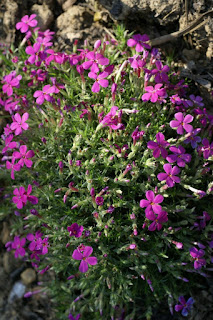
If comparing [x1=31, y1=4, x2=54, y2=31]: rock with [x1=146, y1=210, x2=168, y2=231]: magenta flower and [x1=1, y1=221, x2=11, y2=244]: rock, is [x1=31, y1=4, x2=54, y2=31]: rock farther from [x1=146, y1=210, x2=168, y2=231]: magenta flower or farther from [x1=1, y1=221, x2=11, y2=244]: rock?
[x1=146, y1=210, x2=168, y2=231]: magenta flower

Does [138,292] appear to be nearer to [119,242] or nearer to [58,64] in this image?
[119,242]

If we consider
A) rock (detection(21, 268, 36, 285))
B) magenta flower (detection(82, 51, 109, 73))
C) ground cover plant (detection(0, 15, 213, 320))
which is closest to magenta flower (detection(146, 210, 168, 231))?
ground cover plant (detection(0, 15, 213, 320))

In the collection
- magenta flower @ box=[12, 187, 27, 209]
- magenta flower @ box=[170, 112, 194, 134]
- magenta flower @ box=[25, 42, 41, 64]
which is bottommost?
A: magenta flower @ box=[12, 187, 27, 209]

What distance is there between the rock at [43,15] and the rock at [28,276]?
2808 mm

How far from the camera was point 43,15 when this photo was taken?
3924mm

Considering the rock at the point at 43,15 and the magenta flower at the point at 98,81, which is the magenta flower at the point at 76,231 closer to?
the magenta flower at the point at 98,81

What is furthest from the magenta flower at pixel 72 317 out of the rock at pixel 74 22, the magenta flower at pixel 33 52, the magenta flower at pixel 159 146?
the rock at pixel 74 22

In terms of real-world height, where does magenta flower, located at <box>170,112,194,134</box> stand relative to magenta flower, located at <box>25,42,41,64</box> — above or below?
below

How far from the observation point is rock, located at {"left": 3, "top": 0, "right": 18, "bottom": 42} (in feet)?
12.9

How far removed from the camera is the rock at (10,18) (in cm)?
392

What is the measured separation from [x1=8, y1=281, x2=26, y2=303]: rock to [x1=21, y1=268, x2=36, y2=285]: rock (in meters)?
0.05

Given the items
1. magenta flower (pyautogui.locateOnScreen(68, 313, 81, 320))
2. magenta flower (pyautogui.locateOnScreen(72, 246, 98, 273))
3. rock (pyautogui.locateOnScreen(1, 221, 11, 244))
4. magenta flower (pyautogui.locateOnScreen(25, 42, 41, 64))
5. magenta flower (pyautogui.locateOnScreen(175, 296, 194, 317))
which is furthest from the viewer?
rock (pyautogui.locateOnScreen(1, 221, 11, 244))

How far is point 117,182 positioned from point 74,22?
2169 millimetres

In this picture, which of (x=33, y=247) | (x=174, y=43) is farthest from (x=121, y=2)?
(x=33, y=247)
